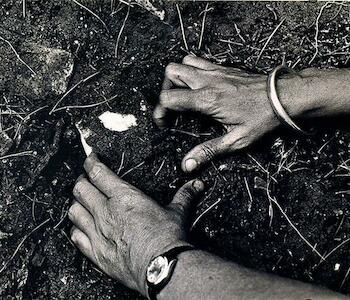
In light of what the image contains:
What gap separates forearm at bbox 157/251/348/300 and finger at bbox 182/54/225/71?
27.5 inches

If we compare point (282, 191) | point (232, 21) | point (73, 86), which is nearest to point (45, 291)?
point (73, 86)

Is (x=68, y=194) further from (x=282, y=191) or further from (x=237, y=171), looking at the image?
(x=282, y=191)

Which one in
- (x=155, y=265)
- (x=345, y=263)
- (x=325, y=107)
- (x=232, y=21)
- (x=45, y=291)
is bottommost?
(x=45, y=291)

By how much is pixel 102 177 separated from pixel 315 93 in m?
0.81

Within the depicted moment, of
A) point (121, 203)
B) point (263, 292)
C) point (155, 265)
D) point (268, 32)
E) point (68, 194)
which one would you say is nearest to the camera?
point (263, 292)

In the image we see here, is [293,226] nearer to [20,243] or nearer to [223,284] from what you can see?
[223,284]

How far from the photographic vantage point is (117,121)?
2357mm

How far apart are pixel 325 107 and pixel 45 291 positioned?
118cm

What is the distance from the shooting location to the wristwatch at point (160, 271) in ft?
6.31

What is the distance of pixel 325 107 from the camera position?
2.23m

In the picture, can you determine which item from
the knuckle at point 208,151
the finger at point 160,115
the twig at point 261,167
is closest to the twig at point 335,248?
the twig at point 261,167

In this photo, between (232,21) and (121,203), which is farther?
(232,21)

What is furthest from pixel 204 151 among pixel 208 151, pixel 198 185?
pixel 198 185

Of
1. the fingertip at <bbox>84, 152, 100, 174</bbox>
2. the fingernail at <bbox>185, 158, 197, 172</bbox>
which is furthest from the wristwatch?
the fingertip at <bbox>84, 152, 100, 174</bbox>
